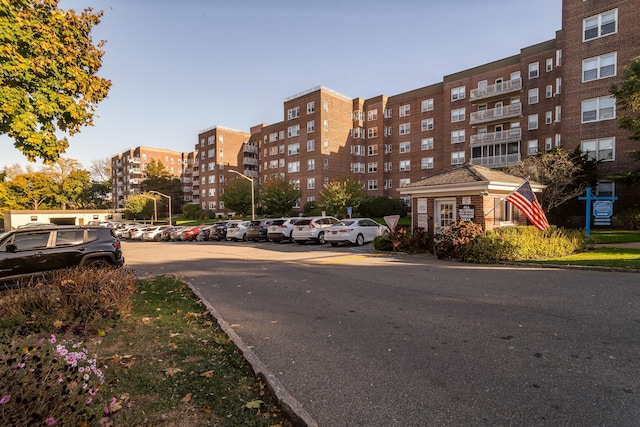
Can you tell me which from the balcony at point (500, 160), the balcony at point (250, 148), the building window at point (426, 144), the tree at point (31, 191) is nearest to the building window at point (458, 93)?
the building window at point (426, 144)

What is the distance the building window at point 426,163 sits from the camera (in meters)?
47.7

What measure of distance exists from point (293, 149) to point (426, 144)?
20.5 metres

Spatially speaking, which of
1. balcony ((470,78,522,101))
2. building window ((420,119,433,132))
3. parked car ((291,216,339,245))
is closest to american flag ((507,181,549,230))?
parked car ((291,216,339,245))

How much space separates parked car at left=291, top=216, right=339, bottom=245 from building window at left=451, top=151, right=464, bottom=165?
87.8ft

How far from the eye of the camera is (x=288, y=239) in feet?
84.2

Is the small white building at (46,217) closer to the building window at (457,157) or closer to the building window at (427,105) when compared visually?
Result: the building window at (427,105)

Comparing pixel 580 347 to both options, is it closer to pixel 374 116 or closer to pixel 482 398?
pixel 482 398

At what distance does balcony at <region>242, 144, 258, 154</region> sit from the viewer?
73.2 metres

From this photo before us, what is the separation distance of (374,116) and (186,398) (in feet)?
181

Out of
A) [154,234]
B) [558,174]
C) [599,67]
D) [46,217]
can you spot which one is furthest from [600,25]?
[46,217]

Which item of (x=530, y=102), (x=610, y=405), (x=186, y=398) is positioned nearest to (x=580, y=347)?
(x=610, y=405)

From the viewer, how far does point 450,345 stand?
476 centimetres

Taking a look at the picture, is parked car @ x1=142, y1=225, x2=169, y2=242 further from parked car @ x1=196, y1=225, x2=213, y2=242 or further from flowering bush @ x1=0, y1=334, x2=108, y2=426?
flowering bush @ x1=0, y1=334, x2=108, y2=426

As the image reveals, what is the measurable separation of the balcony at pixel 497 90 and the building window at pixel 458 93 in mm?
1813
